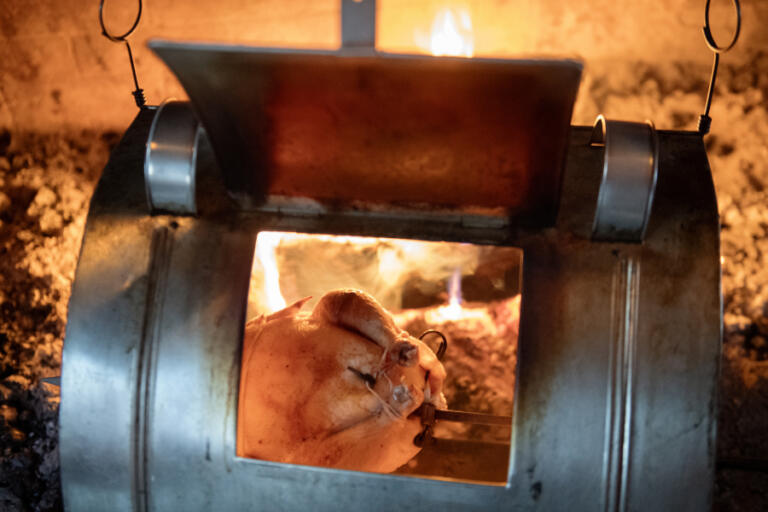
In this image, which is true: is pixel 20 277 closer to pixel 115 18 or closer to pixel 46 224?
pixel 46 224

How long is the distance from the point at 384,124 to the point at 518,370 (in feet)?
2.01

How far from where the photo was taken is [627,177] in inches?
51.7

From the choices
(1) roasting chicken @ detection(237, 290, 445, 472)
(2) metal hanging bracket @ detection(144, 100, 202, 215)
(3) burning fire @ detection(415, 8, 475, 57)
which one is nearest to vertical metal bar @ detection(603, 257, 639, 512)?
(1) roasting chicken @ detection(237, 290, 445, 472)

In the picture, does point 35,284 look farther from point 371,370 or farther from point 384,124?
point 384,124

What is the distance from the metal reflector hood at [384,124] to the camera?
1165 millimetres

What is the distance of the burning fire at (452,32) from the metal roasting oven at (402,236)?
1.43m

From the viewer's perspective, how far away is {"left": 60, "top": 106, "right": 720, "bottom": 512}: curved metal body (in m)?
1.33

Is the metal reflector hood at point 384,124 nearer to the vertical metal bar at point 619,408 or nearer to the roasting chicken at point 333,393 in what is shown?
the vertical metal bar at point 619,408

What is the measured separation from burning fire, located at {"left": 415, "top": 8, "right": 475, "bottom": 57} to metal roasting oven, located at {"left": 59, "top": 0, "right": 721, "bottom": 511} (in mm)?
1427

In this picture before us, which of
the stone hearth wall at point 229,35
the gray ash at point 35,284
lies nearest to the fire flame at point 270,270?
the gray ash at point 35,284

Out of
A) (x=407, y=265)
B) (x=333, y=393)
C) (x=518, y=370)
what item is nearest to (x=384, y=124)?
(x=518, y=370)

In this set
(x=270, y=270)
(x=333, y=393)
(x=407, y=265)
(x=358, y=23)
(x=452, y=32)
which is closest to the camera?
(x=358, y=23)

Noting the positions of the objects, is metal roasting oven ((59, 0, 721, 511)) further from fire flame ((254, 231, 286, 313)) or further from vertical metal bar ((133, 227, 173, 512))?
fire flame ((254, 231, 286, 313))

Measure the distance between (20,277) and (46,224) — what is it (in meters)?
0.25
